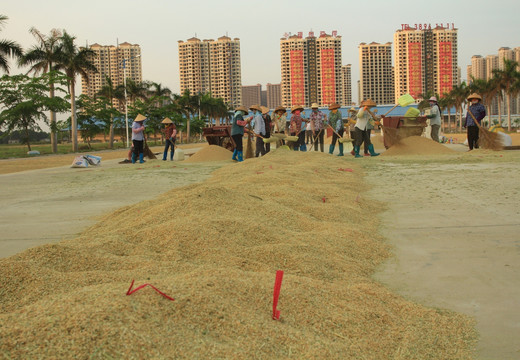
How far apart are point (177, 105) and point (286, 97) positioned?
56.7m

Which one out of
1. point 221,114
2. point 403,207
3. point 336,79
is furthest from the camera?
point 336,79

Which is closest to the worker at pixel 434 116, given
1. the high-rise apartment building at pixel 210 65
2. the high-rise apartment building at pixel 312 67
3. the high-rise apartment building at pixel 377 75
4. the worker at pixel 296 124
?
the worker at pixel 296 124

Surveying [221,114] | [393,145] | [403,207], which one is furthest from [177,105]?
[403,207]

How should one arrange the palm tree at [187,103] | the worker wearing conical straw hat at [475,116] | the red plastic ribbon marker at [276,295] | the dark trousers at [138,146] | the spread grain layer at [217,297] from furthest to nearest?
the palm tree at [187,103] < the dark trousers at [138,146] < the worker wearing conical straw hat at [475,116] < the red plastic ribbon marker at [276,295] < the spread grain layer at [217,297]

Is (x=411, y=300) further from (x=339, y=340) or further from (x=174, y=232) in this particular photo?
(x=174, y=232)

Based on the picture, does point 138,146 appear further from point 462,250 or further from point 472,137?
point 462,250

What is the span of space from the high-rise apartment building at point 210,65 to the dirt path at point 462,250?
311 feet

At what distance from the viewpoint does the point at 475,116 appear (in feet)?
48.8

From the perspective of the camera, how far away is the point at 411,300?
2.79 metres

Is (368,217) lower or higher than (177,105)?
lower

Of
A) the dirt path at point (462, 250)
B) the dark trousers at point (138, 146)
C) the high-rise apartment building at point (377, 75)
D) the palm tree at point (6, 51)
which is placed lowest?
the dirt path at point (462, 250)

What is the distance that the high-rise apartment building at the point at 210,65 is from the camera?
332 feet

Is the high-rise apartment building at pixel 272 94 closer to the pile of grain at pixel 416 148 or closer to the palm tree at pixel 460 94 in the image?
the palm tree at pixel 460 94

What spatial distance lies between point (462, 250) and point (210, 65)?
10215cm
